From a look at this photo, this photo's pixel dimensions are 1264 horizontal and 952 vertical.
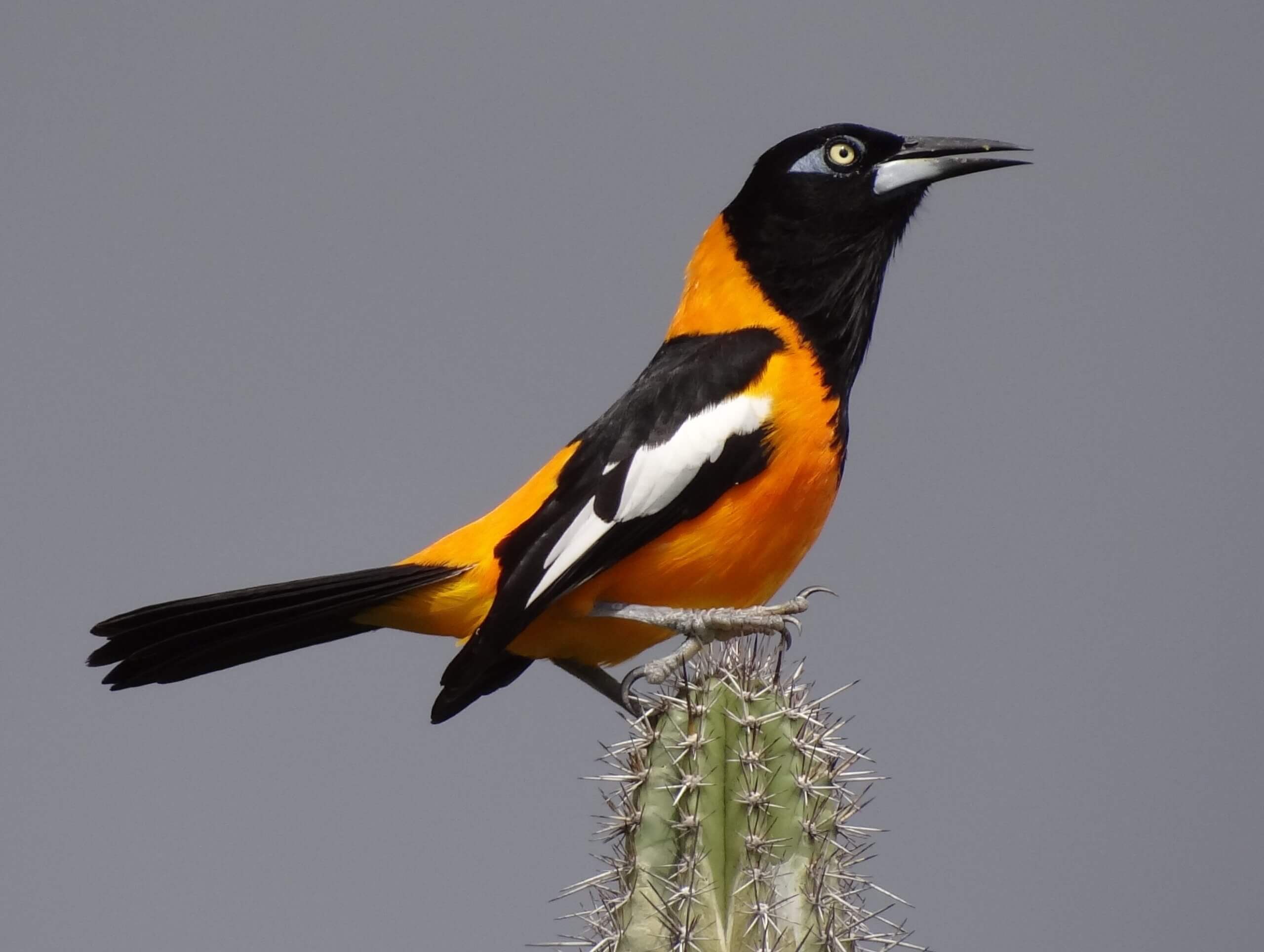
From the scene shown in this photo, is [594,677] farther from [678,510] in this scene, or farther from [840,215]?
[840,215]

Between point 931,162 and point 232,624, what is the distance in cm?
162

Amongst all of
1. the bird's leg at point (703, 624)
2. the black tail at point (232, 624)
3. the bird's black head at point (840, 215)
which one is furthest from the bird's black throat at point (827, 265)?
the black tail at point (232, 624)

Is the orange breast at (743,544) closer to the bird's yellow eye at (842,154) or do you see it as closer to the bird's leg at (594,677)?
the bird's leg at (594,677)

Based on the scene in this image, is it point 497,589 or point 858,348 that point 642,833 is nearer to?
point 497,589

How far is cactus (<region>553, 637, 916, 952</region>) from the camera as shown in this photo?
1846mm

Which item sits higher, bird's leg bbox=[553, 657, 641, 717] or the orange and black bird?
the orange and black bird

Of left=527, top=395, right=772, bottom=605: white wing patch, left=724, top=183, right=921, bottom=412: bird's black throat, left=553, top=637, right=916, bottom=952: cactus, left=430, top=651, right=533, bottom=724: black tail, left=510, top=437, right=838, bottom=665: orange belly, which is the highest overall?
left=724, top=183, right=921, bottom=412: bird's black throat

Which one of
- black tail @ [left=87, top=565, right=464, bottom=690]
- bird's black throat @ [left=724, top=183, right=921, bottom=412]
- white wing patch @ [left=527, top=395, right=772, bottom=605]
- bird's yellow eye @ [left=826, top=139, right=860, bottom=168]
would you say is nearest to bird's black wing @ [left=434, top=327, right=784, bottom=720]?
white wing patch @ [left=527, top=395, right=772, bottom=605]

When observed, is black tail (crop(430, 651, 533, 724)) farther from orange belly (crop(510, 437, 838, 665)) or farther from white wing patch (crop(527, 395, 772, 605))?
white wing patch (crop(527, 395, 772, 605))

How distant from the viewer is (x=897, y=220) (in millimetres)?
2770

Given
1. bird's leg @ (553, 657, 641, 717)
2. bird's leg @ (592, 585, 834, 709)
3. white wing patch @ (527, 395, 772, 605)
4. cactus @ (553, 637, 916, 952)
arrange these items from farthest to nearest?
1. bird's leg @ (553, 657, 641, 717)
2. white wing patch @ (527, 395, 772, 605)
3. bird's leg @ (592, 585, 834, 709)
4. cactus @ (553, 637, 916, 952)

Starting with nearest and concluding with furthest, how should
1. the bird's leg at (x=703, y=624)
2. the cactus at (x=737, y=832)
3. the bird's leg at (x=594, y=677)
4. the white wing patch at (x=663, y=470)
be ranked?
the cactus at (x=737, y=832), the bird's leg at (x=703, y=624), the white wing patch at (x=663, y=470), the bird's leg at (x=594, y=677)

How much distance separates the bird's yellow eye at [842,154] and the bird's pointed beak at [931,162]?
0.05 m

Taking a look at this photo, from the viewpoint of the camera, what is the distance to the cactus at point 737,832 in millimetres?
1846
